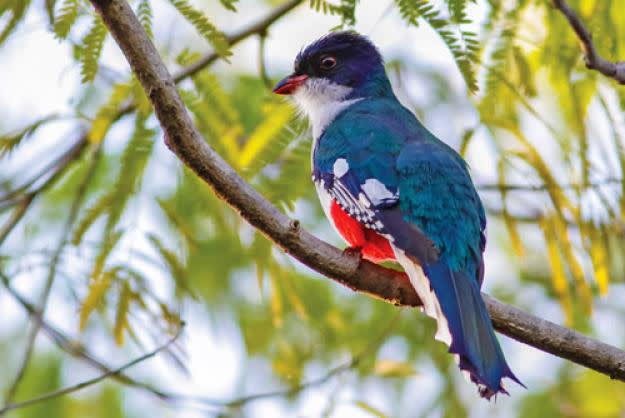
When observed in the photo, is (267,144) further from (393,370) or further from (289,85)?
(393,370)

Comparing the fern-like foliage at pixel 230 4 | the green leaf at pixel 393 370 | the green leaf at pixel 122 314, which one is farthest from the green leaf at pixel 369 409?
the fern-like foliage at pixel 230 4

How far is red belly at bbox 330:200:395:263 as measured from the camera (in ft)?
13.3

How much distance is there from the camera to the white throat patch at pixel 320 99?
491 cm

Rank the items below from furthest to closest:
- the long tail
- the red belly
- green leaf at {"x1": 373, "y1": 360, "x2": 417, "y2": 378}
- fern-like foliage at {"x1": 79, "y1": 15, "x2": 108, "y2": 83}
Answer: green leaf at {"x1": 373, "y1": 360, "x2": 417, "y2": 378} → the red belly → fern-like foliage at {"x1": 79, "y1": 15, "x2": 108, "y2": 83} → the long tail

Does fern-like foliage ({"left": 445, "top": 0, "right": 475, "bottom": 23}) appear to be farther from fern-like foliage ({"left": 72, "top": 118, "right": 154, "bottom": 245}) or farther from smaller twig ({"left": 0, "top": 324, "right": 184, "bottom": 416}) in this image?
smaller twig ({"left": 0, "top": 324, "right": 184, "bottom": 416})

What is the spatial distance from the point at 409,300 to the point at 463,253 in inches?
10.8

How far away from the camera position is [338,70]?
5160 millimetres

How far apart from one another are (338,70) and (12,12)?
184 centimetres

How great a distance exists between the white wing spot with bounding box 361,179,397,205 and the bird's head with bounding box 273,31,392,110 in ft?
3.71

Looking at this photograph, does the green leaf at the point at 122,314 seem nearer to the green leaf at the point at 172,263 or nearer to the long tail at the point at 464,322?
the green leaf at the point at 172,263

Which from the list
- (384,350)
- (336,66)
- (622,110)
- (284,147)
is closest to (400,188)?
(284,147)

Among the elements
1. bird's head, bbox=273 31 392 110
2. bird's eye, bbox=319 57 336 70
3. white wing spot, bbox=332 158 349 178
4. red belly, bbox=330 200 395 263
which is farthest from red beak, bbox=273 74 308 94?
red belly, bbox=330 200 395 263

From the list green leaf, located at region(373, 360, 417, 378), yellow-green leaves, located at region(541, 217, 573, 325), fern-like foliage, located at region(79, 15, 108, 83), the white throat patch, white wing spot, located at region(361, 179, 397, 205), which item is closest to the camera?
fern-like foliage, located at region(79, 15, 108, 83)

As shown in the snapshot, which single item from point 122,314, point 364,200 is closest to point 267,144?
point 364,200
